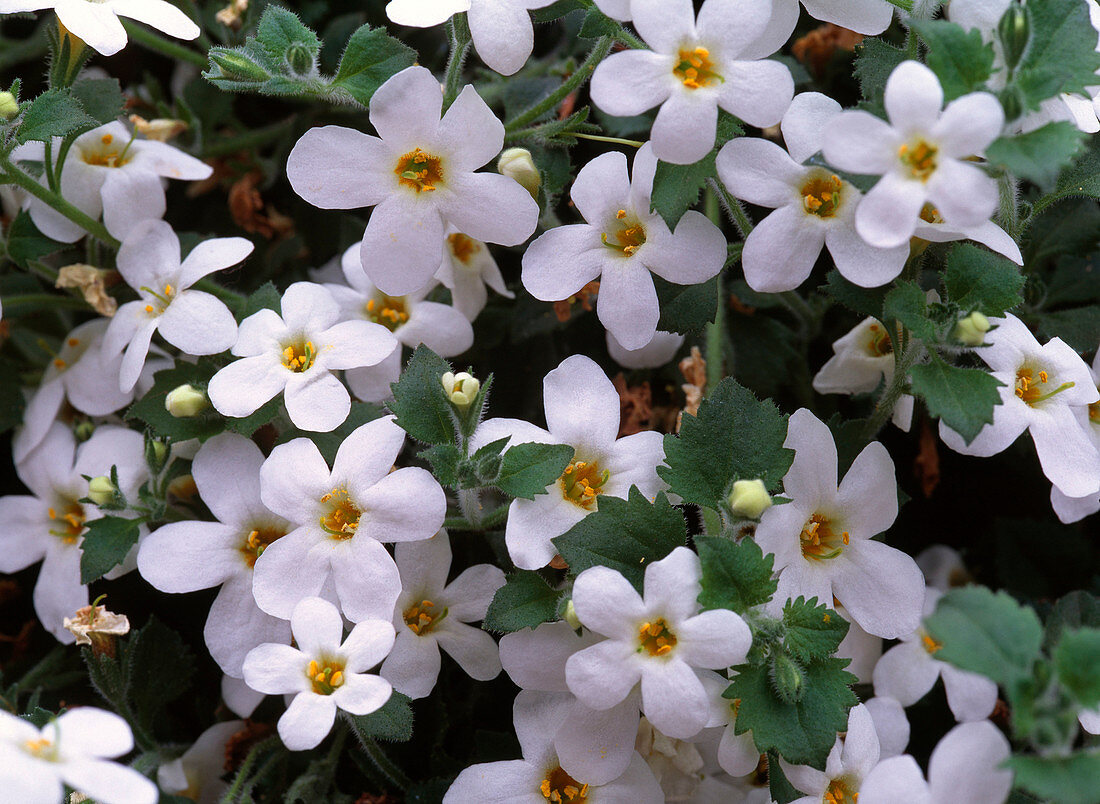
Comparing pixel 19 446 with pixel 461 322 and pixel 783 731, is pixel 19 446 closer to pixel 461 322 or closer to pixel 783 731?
pixel 461 322

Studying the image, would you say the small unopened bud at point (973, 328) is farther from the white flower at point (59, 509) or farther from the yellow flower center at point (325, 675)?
the white flower at point (59, 509)

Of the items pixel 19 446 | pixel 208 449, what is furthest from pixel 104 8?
pixel 19 446

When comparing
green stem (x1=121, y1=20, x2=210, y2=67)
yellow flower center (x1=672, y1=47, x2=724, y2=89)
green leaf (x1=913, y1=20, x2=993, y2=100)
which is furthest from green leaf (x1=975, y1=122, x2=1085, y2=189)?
green stem (x1=121, y1=20, x2=210, y2=67)

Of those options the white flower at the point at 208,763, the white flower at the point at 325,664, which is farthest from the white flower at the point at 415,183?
the white flower at the point at 208,763

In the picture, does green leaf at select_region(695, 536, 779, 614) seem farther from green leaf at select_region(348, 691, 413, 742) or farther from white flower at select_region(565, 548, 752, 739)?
green leaf at select_region(348, 691, 413, 742)

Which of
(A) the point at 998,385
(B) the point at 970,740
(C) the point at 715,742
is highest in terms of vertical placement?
(A) the point at 998,385

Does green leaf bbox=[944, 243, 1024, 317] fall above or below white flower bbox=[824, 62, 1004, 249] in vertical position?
below
